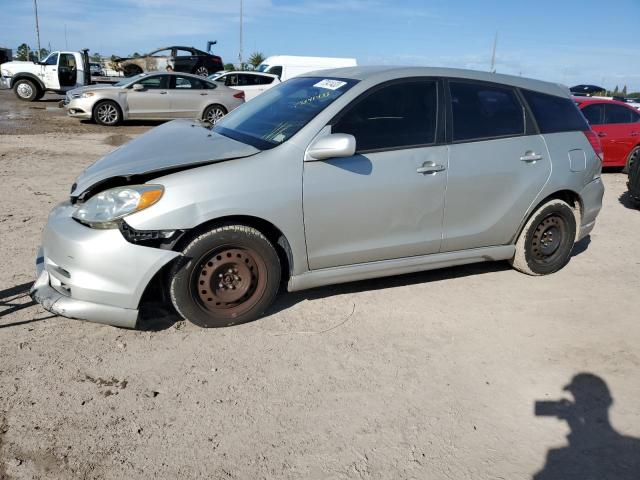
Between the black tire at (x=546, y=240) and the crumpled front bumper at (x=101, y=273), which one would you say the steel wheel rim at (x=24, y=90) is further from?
the black tire at (x=546, y=240)

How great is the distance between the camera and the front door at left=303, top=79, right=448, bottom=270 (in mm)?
3756

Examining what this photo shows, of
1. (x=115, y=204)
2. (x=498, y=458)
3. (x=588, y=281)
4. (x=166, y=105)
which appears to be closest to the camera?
(x=498, y=458)

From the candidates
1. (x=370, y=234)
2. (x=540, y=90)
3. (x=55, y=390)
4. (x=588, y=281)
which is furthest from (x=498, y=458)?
(x=540, y=90)

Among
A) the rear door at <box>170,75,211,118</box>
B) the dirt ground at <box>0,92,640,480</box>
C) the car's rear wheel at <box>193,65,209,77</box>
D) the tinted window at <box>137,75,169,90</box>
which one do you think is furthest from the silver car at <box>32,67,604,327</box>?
the car's rear wheel at <box>193,65,209,77</box>

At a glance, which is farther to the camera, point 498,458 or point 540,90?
point 540,90

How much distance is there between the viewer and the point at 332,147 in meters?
3.58

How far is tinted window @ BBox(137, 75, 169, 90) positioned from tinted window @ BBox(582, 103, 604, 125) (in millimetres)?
10488

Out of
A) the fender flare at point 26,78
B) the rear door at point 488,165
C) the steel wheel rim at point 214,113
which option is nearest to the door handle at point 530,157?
the rear door at point 488,165

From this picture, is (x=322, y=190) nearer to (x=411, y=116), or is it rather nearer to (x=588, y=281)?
(x=411, y=116)

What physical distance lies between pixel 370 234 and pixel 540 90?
2.18 meters

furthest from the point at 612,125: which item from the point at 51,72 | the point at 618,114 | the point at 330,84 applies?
the point at 51,72

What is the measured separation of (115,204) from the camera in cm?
338

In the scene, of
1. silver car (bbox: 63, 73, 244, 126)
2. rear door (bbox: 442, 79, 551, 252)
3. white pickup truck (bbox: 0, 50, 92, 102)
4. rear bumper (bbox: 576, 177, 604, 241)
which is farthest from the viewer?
white pickup truck (bbox: 0, 50, 92, 102)

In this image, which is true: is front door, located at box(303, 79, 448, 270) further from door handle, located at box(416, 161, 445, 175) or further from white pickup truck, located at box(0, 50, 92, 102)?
white pickup truck, located at box(0, 50, 92, 102)
